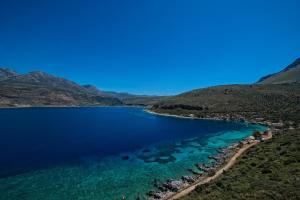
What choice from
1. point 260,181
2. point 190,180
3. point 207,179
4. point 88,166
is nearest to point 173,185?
point 190,180

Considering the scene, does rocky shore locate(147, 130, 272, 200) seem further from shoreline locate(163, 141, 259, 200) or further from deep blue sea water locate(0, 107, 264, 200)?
deep blue sea water locate(0, 107, 264, 200)

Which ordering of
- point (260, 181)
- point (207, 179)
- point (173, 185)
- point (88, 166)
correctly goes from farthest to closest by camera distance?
1. point (88, 166)
2. point (207, 179)
3. point (173, 185)
4. point (260, 181)

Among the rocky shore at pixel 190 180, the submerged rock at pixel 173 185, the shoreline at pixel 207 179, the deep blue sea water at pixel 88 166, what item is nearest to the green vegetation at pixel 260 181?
the shoreline at pixel 207 179

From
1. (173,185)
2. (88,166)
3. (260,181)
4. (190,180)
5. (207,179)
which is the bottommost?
(88,166)

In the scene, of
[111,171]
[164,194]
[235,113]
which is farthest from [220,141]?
[235,113]

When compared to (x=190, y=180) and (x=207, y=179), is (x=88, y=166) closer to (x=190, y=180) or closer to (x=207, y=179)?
(x=190, y=180)

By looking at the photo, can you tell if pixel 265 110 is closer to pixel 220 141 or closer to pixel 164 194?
pixel 220 141

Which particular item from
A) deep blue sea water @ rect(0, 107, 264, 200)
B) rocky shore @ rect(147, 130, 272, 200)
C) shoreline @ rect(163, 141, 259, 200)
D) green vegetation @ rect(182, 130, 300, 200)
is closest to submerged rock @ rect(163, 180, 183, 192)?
rocky shore @ rect(147, 130, 272, 200)

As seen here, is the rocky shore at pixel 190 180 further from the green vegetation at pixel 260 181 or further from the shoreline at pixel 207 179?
the green vegetation at pixel 260 181
